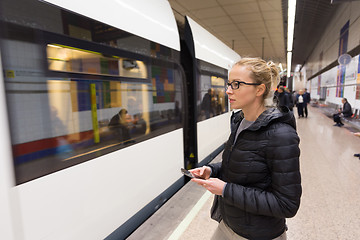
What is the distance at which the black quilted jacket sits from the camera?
40.4 inches

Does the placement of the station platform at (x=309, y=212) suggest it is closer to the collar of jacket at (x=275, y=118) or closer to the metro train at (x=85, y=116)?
the metro train at (x=85, y=116)

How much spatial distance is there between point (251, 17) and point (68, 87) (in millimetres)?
8752

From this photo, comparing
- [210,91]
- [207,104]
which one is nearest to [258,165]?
[207,104]

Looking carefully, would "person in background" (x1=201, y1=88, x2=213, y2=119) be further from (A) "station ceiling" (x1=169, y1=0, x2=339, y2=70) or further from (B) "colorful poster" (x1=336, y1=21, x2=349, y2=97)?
(B) "colorful poster" (x1=336, y1=21, x2=349, y2=97)

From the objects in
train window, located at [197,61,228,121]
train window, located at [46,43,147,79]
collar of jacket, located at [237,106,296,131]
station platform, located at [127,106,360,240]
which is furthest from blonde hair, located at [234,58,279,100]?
train window, located at [197,61,228,121]

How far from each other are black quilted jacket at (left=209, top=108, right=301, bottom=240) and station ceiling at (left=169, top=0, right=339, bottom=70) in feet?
21.4

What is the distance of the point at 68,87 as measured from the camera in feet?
5.53

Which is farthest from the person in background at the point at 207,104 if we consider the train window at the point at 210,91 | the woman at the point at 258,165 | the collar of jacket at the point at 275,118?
the collar of jacket at the point at 275,118

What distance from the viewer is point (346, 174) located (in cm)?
407

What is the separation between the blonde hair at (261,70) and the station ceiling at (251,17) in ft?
20.8

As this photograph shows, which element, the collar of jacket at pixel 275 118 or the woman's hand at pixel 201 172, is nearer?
the collar of jacket at pixel 275 118

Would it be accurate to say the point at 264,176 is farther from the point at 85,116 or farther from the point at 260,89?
the point at 85,116

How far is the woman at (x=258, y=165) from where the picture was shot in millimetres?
1030

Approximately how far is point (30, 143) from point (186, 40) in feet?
10.1
